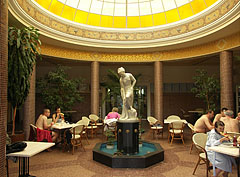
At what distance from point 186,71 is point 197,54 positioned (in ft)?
16.8

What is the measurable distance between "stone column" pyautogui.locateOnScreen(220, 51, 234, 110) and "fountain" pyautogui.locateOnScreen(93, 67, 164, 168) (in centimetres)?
480

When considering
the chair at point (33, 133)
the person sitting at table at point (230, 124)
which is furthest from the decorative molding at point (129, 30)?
the chair at point (33, 133)

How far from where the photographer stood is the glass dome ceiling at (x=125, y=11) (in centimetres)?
1026

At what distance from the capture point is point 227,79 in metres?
9.19

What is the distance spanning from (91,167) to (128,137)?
4.72ft

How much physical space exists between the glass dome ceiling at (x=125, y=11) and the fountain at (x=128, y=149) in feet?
20.0

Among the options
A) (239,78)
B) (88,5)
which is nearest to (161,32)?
(88,5)

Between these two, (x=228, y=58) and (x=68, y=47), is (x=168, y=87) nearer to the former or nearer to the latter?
(x=228, y=58)

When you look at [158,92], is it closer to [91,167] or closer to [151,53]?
[151,53]

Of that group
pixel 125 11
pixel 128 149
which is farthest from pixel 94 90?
pixel 128 149

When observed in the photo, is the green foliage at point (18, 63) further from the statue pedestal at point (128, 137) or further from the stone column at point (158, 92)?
the stone column at point (158, 92)

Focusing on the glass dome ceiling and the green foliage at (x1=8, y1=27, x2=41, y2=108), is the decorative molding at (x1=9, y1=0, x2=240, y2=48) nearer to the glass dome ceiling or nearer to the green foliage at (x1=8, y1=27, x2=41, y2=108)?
the glass dome ceiling

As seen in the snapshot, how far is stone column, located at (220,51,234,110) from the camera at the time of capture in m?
9.08

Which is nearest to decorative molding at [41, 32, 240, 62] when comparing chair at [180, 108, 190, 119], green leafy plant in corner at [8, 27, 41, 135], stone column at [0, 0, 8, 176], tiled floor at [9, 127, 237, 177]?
green leafy plant in corner at [8, 27, 41, 135]
